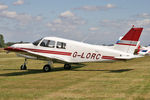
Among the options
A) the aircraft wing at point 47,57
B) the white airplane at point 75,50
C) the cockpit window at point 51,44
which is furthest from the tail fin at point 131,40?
the cockpit window at point 51,44

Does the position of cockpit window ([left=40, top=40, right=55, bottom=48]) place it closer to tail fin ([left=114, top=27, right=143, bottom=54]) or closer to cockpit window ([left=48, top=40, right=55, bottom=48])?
cockpit window ([left=48, top=40, right=55, bottom=48])

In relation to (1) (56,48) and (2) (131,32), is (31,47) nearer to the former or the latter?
(1) (56,48)

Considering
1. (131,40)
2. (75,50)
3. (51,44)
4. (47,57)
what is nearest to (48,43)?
(51,44)

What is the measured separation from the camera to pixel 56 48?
1555 cm

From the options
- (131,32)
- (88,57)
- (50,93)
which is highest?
(131,32)

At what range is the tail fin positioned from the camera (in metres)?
14.3

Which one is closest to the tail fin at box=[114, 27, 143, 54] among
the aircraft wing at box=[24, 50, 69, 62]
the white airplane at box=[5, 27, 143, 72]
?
the white airplane at box=[5, 27, 143, 72]

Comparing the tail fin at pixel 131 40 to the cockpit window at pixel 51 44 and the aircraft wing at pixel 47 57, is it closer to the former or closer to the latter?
the aircraft wing at pixel 47 57

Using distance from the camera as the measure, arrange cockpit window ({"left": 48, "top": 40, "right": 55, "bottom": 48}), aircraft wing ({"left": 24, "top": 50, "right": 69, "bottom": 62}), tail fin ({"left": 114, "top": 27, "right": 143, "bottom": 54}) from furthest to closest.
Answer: cockpit window ({"left": 48, "top": 40, "right": 55, "bottom": 48}) < aircraft wing ({"left": 24, "top": 50, "right": 69, "bottom": 62}) < tail fin ({"left": 114, "top": 27, "right": 143, "bottom": 54})

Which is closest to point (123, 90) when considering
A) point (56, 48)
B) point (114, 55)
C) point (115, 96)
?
point (115, 96)

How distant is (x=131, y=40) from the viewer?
565 inches

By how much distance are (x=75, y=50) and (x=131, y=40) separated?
163 inches

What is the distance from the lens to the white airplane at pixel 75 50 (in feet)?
47.2

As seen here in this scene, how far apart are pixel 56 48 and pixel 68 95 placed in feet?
27.5
